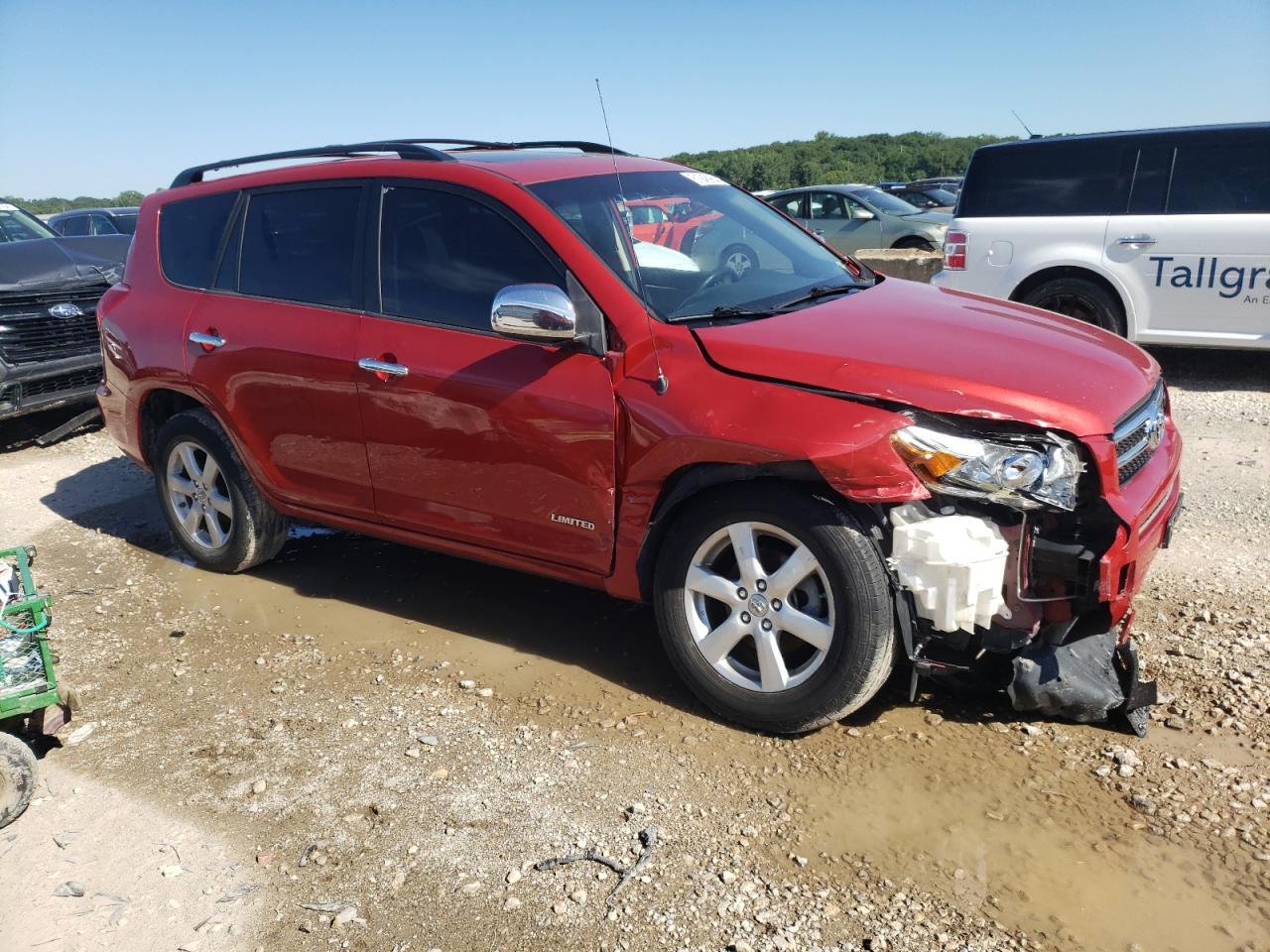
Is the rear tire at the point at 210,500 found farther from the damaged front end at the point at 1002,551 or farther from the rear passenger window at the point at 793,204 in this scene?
the rear passenger window at the point at 793,204

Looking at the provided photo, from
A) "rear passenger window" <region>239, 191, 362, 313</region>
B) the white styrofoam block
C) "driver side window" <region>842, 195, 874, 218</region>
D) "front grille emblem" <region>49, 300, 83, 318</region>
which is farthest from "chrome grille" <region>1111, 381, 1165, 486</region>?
"driver side window" <region>842, 195, 874, 218</region>

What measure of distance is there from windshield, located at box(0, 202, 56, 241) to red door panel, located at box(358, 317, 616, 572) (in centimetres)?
669

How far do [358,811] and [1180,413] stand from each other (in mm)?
6332

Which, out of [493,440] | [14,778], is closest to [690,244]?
[493,440]

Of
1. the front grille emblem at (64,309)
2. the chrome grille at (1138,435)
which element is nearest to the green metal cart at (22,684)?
the chrome grille at (1138,435)

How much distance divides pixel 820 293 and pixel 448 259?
58.1 inches

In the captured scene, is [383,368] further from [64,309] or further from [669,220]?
[64,309]

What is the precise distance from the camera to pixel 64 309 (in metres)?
8.40

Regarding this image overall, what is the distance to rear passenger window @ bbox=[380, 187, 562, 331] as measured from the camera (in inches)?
158

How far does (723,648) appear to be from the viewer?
3592mm

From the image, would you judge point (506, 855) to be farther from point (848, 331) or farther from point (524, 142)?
point (524, 142)

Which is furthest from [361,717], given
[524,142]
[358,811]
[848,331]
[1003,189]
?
[1003,189]

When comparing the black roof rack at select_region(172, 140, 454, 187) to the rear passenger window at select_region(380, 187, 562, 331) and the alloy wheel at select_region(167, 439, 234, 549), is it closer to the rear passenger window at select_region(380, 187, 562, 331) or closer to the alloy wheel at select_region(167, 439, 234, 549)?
the rear passenger window at select_region(380, 187, 562, 331)

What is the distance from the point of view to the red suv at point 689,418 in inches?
126
